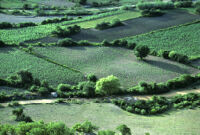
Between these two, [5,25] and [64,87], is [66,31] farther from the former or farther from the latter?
[64,87]

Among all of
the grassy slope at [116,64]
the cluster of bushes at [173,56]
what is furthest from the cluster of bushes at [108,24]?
the cluster of bushes at [173,56]

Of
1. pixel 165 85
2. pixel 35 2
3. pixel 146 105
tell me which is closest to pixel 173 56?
pixel 165 85

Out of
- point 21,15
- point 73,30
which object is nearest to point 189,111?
point 73,30

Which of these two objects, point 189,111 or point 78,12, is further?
point 78,12

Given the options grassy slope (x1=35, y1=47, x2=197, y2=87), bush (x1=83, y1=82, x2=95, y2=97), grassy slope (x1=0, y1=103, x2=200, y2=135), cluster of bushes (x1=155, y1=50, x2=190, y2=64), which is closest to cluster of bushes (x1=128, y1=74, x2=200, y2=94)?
grassy slope (x1=35, y1=47, x2=197, y2=87)

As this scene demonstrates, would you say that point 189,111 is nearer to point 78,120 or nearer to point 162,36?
point 78,120

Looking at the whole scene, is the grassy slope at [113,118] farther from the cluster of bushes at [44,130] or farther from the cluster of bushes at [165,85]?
the cluster of bushes at [165,85]
